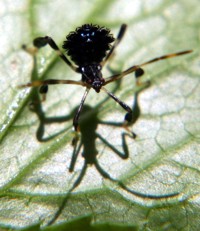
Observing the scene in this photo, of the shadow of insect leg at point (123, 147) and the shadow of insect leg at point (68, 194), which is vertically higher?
the shadow of insect leg at point (68, 194)

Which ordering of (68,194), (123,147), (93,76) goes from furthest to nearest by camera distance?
(93,76) → (123,147) → (68,194)

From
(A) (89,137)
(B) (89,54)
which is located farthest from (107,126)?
(B) (89,54)

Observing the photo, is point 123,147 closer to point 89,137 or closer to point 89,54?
point 89,137

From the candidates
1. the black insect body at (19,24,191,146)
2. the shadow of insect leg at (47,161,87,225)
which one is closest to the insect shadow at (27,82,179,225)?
the shadow of insect leg at (47,161,87,225)

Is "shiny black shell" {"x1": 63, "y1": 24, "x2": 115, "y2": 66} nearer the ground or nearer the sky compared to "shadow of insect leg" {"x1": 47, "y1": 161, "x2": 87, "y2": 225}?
nearer the sky

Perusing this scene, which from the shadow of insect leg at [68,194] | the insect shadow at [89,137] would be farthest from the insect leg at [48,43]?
the shadow of insect leg at [68,194]

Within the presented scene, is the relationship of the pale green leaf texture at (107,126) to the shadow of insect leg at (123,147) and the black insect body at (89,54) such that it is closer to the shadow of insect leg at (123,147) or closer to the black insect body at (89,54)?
the shadow of insect leg at (123,147)

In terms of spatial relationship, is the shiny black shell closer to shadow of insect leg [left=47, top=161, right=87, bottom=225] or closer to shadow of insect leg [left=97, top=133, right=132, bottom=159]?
shadow of insect leg [left=97, top=133, right=132, bottom=159]
